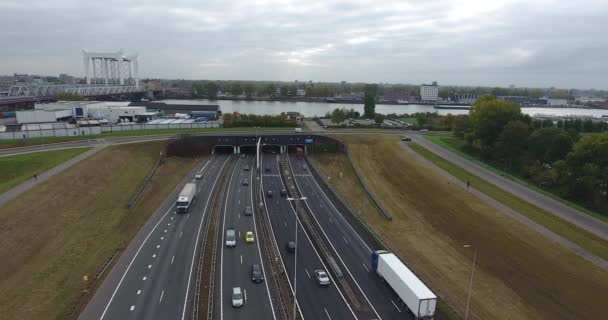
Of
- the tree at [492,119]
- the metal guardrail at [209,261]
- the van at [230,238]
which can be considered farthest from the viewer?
the tree at [492,119]

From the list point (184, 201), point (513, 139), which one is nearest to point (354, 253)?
point (184, 201)

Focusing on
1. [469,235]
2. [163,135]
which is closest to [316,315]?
[469,235]

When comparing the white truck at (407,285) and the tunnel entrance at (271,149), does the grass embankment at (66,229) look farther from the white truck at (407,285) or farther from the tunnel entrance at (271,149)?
the tunnel entrance at (271,149)

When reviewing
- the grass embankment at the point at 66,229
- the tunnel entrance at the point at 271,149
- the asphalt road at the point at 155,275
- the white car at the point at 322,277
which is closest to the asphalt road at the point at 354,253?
the white car at the point at 322,277

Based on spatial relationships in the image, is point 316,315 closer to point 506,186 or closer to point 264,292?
point 264,292

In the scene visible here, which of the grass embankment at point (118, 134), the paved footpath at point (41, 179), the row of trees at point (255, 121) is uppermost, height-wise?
the row of trees at point (255, 121)

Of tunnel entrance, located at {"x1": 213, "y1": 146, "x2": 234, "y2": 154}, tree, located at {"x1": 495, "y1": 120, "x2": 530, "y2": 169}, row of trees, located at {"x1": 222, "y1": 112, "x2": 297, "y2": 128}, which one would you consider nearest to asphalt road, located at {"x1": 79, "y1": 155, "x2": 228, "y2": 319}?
tunnel entrance, located at {"x1": 213, "y1": 146, "x2": 234, "y2": 154}
